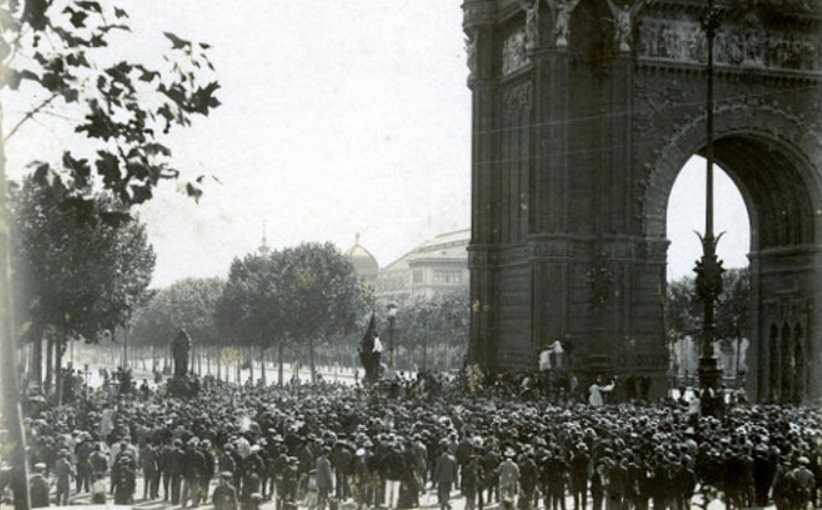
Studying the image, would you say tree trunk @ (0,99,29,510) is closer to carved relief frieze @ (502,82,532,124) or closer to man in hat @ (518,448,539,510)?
man in hat @ (518,448,539,510)

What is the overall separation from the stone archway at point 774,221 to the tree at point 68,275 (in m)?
23.5

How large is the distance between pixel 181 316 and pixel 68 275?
190 ft

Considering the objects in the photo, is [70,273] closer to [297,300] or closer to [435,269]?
[297,300]

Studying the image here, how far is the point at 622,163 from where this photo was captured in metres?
41.1

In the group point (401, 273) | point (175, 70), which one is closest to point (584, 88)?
point (175, 70)

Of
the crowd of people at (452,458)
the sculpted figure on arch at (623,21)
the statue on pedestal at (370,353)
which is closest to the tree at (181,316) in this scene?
the statue on pedestal at (370,353)

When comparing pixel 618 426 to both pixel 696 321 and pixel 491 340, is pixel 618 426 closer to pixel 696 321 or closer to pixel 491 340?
pixel 491 340

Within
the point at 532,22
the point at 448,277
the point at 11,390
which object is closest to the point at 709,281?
the point at 532,22

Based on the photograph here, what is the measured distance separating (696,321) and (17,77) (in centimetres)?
7864

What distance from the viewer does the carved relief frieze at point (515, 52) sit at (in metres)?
43.2

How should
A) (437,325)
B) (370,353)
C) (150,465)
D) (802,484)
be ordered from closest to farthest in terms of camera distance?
(802,484) → (150,465) → (370,353) → (437,325)

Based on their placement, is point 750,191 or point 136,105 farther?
point 750,191

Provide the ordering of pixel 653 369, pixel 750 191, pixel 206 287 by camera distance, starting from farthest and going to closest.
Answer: pixel 206 287 → pixel 750 191 → pixel 653 369

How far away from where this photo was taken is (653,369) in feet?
135
